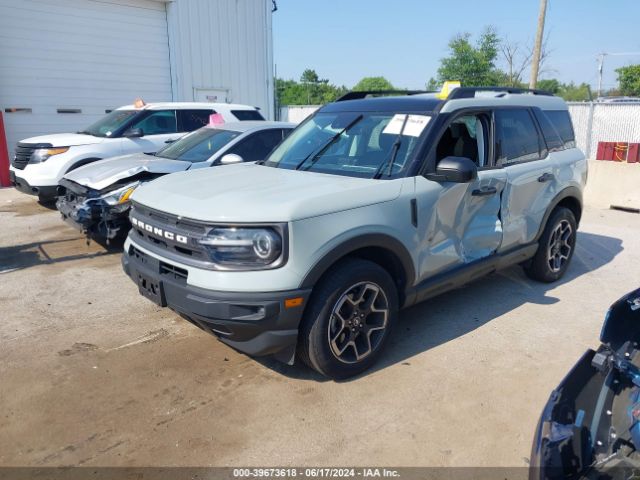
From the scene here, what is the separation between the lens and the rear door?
4383mm

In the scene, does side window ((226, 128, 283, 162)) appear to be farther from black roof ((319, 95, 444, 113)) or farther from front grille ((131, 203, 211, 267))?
front grille ((131, 203, 211, 267))

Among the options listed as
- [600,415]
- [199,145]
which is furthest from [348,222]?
[199,145]

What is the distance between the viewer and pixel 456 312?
458cm

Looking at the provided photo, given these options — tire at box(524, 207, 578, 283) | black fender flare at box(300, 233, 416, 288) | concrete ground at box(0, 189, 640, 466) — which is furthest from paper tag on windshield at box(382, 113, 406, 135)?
tire at box(524, 207, 578, 283)

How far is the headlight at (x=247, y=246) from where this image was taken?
2.88m

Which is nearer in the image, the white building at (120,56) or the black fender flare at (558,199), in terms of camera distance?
the black fender flare at (558,199)

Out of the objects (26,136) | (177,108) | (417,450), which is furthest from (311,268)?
(26,136)

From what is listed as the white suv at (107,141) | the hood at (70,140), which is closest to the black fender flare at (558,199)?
the white suv at (107,141)

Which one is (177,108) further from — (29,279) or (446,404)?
(446,404)

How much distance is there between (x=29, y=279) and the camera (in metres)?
5.39

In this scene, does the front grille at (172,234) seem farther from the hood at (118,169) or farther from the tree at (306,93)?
the tree at (306,93)

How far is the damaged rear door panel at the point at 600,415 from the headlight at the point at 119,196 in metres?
4.99

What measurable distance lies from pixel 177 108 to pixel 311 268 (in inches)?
289

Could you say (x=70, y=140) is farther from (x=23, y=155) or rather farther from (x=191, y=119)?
(x=191, y=119)
